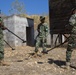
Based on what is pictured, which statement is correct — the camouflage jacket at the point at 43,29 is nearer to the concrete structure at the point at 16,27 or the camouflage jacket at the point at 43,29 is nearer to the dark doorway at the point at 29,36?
the concrete structure at the point at 16,27

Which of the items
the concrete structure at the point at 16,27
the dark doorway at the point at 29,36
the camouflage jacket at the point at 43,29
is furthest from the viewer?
the dark doorway at the point at 29,36

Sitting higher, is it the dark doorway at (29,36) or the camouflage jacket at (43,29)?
the camouflage jacket at (43,29)

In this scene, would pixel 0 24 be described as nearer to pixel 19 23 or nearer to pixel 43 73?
pixel 43 73

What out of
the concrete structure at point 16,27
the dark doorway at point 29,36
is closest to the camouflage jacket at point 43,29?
the concrete structure at point 16,27

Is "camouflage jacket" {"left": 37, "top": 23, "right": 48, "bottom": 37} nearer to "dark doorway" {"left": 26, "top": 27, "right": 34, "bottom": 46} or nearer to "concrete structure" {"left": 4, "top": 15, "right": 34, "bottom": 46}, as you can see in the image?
"concrete structure" {"left": 4, "top": 15, "right": 34, "bottom": 46}

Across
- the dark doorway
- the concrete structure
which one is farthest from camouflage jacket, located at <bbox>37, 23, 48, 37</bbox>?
the dark doorway

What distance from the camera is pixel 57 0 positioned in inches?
586

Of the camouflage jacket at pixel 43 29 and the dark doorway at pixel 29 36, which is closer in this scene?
the camouflage jacket at pixel 43 29

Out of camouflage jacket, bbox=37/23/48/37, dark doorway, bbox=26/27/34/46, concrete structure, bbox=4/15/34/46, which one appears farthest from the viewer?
dark doorway, bbox=26/27/34/46

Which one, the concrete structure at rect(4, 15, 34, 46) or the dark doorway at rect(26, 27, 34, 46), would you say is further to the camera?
the dark doorway at rect(26, 27, 34, 46)

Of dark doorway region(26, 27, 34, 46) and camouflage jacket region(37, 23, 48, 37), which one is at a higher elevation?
camouflage jacket region(37, 23, 48, 37)

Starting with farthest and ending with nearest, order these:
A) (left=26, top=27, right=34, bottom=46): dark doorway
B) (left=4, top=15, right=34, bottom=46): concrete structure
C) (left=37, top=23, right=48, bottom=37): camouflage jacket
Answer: (left=26, top=27, right=34, bottom=46): dark doorway
(left=4, top=15, right=34, bottom=46): concrete structure
(left=37, top=23, right=48, bottom=37): camouflage jacket

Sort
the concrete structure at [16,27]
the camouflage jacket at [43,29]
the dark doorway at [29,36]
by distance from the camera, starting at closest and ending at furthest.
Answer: the camouflage jacket at [43,29] < the concrete structure at [16,27] < the dark doorway at [29,36]

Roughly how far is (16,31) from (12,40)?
2.16 feet
